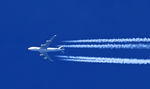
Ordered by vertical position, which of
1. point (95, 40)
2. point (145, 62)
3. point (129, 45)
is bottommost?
point (145, 62)

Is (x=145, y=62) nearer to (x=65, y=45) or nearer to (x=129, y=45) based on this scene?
(x=129, y=45)

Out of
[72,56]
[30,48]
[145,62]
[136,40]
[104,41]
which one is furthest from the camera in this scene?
[30,48]

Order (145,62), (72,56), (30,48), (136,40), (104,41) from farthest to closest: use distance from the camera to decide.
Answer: (30,48) → (72,56) → (104,41) → (136,40) → (145,62)

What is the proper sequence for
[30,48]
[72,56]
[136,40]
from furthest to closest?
Answer: [30,48], [72,56], [136,40]

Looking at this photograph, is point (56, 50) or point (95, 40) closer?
point (95, 40)

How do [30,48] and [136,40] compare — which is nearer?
[136,40]

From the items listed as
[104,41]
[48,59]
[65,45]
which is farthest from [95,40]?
[48,59]

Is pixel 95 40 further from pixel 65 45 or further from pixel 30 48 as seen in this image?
pixel 30 48

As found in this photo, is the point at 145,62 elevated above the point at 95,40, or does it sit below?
below

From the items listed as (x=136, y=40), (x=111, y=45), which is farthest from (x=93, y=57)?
(x=136, y=40)
